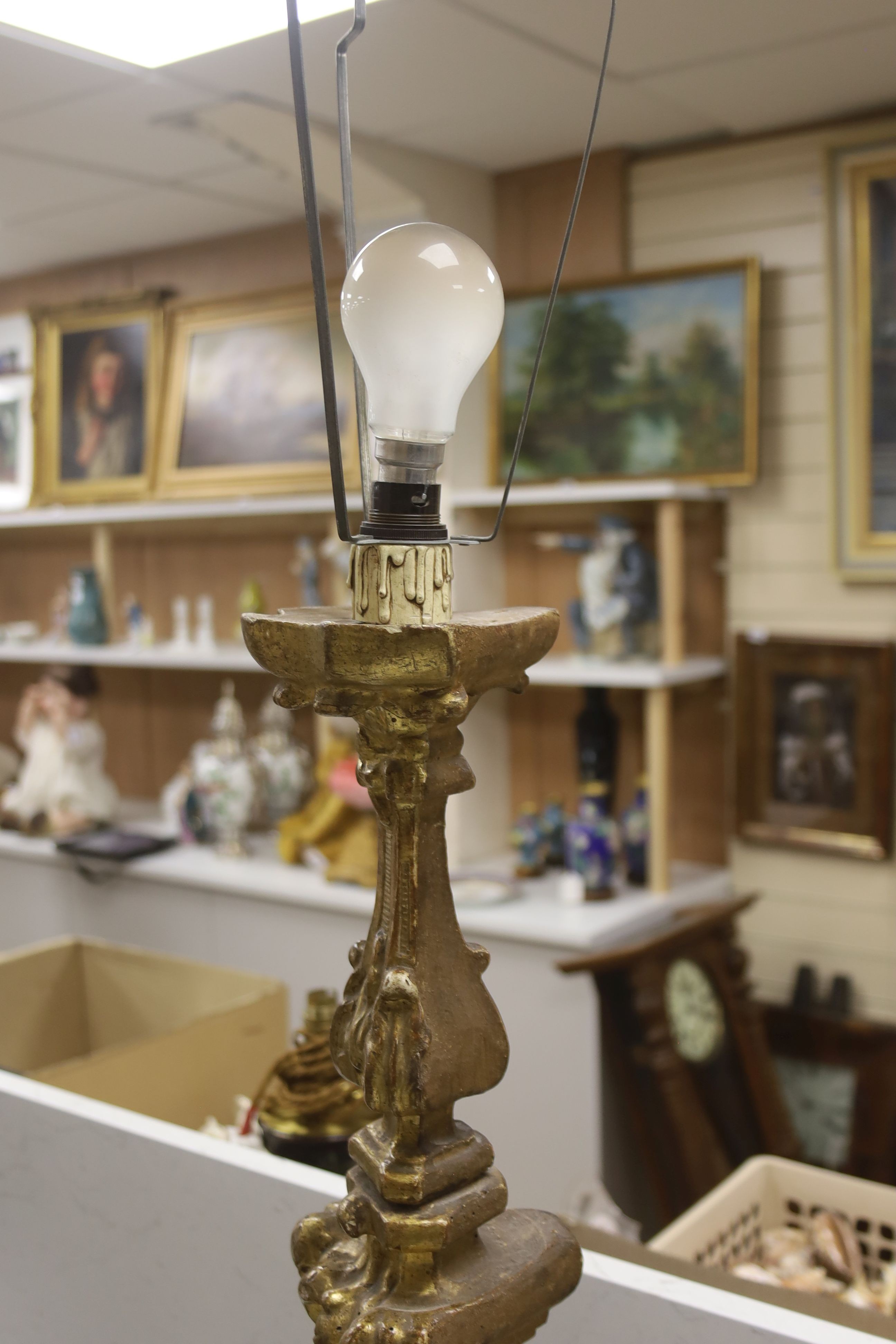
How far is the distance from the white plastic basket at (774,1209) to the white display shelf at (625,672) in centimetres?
102

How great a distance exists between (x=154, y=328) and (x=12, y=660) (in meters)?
1.06

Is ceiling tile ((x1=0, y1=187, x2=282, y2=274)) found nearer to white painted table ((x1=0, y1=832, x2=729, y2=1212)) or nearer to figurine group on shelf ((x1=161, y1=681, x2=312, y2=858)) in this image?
figurine group on shelf ((x1=161, y1=681, x2=312, y2=858))

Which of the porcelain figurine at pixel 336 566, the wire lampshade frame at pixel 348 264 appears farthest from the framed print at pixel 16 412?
the wire lampshade frame at pixel 348 264

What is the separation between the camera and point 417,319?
1.86ft

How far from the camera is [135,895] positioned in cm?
307

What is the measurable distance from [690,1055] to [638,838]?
1.55 ft

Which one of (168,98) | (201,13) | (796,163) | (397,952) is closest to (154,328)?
A: (168,98)

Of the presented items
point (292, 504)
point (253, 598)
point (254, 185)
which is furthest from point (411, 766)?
point (253, 598)

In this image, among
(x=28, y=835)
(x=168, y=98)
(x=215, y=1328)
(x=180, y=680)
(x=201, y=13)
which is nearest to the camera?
(x=215, y=1328)

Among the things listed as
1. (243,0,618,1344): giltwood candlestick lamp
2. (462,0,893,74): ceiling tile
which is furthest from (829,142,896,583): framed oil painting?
(243,0,618,1344): giltwood candlestick lamp

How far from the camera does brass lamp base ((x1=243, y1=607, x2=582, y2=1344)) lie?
578mm

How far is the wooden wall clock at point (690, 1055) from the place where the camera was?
2164 millimetres

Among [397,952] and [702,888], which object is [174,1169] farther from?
[702,888]

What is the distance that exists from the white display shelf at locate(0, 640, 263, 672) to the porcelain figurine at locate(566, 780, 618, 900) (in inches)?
33.2
